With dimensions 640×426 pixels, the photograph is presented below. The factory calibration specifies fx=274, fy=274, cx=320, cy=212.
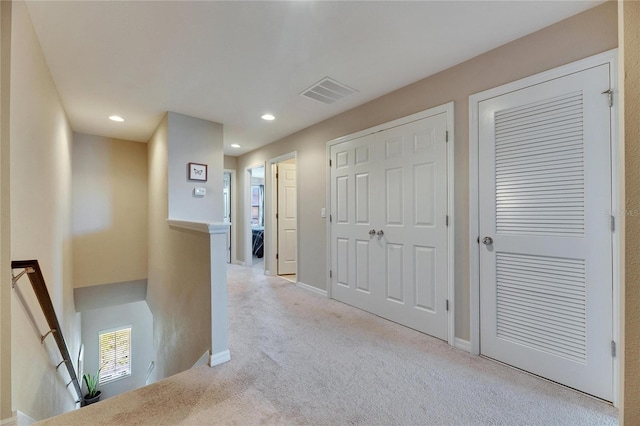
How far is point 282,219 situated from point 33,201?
329 cm

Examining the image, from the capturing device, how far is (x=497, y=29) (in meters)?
1.83

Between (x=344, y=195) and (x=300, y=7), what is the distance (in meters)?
2.01

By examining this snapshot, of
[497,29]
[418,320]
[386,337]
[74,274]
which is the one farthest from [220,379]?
[74,274]

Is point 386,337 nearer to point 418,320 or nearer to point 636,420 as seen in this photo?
point 418,320

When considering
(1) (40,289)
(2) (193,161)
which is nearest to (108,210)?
(2) (193,161)

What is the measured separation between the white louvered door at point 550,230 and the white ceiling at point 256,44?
0.56m

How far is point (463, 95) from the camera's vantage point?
7.28 feet

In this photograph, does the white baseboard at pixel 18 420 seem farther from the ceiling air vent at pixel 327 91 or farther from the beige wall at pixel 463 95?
the ceiling air vent at pixel 327 91

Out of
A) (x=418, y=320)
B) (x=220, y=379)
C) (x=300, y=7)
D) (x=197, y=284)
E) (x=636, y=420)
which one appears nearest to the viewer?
(x=636, y=420)

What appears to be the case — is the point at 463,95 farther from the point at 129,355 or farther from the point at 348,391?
the point at 129,355

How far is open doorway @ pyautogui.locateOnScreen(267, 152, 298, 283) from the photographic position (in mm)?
4781

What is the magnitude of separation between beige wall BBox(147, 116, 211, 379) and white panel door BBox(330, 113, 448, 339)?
164cm

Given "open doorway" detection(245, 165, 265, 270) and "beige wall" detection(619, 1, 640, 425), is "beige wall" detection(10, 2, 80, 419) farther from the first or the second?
"open doorway" detection(245, 165, 265, 270)

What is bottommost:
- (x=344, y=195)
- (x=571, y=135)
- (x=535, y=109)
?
(x=344, y=195)
